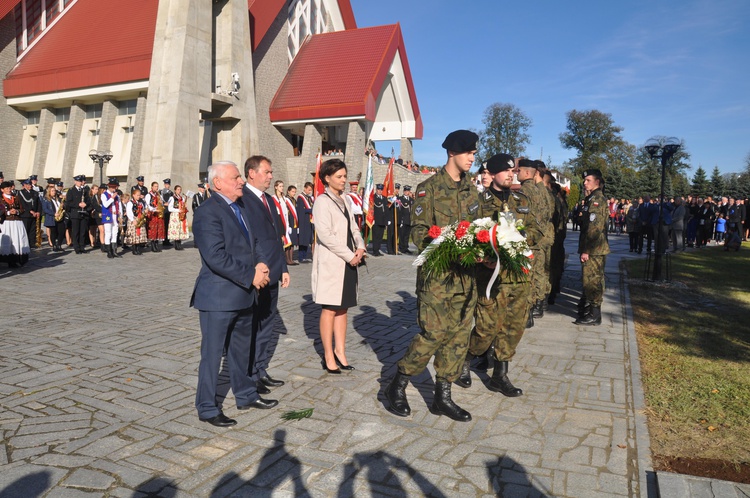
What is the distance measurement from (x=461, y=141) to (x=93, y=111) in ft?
111

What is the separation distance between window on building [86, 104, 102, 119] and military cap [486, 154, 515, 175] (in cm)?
3267

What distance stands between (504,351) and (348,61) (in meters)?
31.6

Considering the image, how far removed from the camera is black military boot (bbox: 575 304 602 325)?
7672 mm

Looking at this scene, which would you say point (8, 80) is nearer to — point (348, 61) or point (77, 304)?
point (348, 61)

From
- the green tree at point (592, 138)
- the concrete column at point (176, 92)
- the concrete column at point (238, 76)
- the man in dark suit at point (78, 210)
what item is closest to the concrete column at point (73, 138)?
the concrete column at point (238, 76)

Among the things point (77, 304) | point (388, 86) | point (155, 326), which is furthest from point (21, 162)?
point (155, 326)

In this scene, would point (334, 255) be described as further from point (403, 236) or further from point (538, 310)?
point (403, 236)

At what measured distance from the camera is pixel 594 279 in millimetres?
7551

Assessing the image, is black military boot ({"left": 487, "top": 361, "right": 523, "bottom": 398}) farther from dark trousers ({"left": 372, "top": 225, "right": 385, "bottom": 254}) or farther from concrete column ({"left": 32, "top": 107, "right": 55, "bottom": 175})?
concrete column ({"left": 32, "top": 107, "right": 55, "bottom": 175})

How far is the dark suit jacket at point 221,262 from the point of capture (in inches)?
154

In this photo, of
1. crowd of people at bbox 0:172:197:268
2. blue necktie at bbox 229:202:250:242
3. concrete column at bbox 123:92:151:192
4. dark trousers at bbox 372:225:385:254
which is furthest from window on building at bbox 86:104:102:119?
blue necktie at bbox 229:202:250:242

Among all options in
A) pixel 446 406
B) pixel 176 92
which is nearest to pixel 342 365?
pixel 446 406

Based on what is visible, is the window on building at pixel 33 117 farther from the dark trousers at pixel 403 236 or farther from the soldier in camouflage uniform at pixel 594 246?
the soldier in camouflage uniform at pixel 594 246

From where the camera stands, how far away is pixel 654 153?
12352 mm
